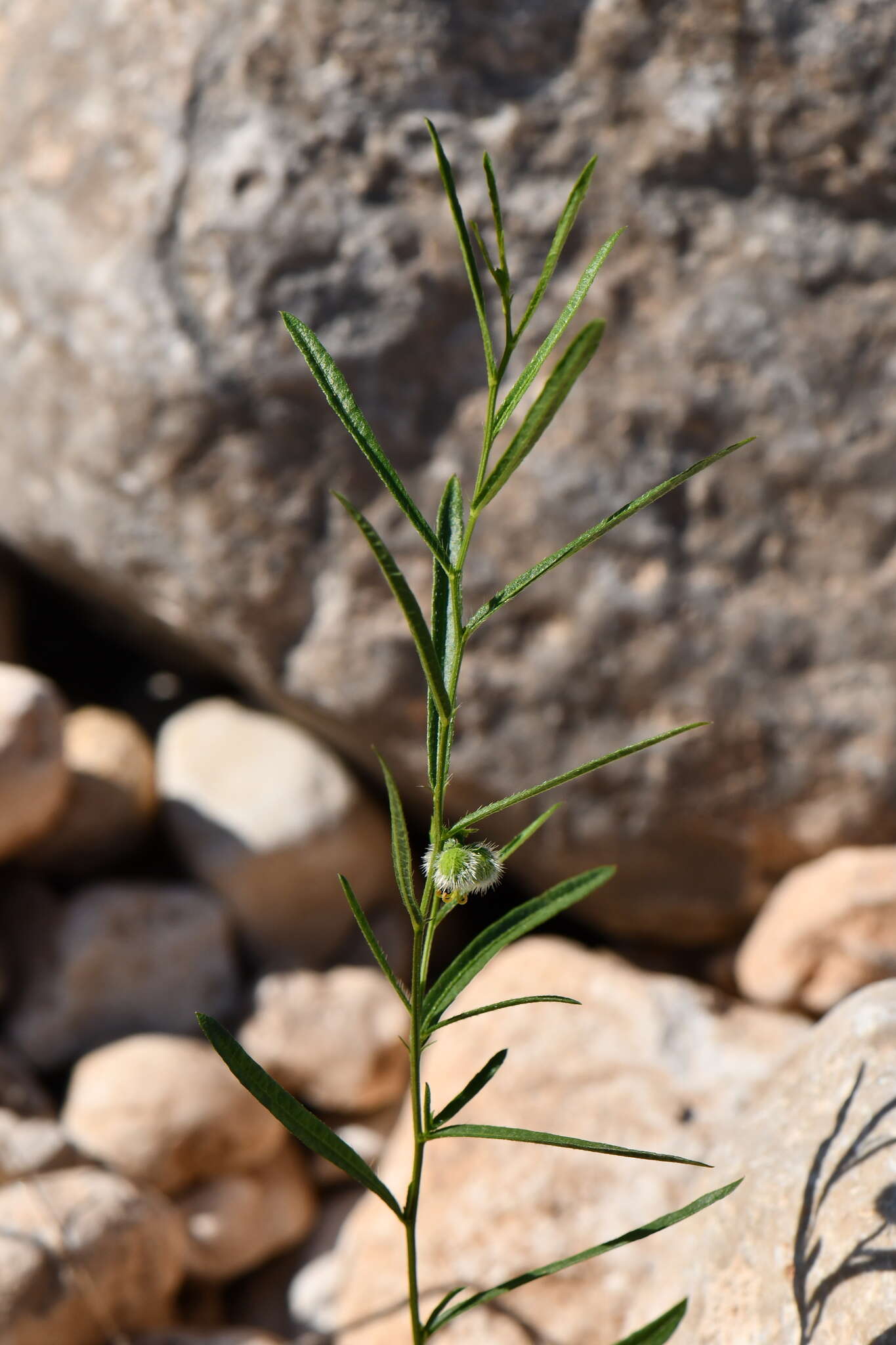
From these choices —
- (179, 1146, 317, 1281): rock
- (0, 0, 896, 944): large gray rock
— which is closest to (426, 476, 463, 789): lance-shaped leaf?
(0, 0, 896, 944): large gray rock

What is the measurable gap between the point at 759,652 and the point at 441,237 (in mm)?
858

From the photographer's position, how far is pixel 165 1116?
6.31 ft

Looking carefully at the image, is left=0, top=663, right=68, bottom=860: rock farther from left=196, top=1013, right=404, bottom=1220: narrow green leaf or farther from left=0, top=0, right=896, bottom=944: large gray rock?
left=196, top=1013, right=404, bottom=1220: narrow green leaf

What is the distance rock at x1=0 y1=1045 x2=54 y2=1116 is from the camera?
1.89 metres

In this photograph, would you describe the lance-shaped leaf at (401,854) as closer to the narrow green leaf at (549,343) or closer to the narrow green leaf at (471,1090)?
the narrow green leaf at (471,1090)

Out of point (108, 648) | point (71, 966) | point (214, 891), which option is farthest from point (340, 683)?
point (108, 648)

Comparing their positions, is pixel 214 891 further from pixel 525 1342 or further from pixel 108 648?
pixel 525 1342

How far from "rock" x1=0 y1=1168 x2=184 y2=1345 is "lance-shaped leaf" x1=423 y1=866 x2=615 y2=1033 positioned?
0.99 metres

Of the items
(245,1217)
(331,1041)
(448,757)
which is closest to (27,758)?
(331,1041)

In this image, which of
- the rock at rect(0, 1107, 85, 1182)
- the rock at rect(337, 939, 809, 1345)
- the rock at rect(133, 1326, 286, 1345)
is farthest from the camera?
the rock at rect(0, 1107, 85, 1182)

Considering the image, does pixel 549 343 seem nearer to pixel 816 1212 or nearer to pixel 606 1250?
pixel 606 1250

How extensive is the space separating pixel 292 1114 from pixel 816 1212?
47cm

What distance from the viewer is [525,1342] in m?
1.41

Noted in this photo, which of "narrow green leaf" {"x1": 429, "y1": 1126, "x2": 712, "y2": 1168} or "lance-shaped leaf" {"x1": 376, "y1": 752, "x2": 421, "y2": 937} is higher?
"lance-shaped leaf" {"x1": 376, "y1": 752, "x2": 421, "y2": 937}
